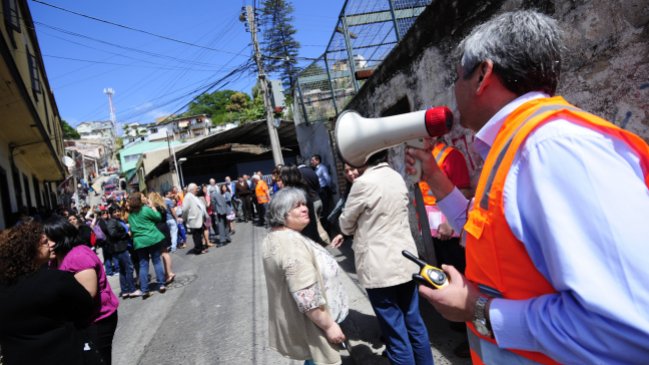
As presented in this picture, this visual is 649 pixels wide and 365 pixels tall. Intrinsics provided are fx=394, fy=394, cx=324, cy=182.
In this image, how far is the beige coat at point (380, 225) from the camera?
2727 mm

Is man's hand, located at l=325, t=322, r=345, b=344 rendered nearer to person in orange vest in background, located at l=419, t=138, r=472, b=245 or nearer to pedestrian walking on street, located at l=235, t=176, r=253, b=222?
person in orange vest in background, located at l=419, t=138, r=472, b=245

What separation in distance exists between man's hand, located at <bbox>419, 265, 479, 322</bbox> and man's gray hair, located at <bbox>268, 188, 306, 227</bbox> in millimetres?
1590

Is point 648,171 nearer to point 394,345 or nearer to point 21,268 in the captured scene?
point 394,345

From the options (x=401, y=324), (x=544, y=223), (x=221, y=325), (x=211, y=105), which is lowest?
(x=221, y=325)

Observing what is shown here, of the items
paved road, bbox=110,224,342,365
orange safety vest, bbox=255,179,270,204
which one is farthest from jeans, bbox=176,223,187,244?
paved road, bbox=110,224,342,365

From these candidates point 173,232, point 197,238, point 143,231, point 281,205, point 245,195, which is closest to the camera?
point 281,205

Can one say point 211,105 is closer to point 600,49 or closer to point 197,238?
point 197,238

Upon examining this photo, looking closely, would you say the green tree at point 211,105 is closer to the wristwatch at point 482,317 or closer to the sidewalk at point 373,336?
the sidewalk at point 373,336

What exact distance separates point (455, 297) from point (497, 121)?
467 millimetres

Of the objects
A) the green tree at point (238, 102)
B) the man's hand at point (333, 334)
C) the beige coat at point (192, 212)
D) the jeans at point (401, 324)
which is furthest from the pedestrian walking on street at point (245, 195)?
the green tree at point (238, 102)

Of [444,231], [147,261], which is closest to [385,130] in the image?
[444,231]

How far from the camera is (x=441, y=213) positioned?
292cm

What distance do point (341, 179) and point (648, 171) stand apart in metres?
8.83

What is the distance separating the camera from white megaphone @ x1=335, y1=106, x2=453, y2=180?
1492 mm
